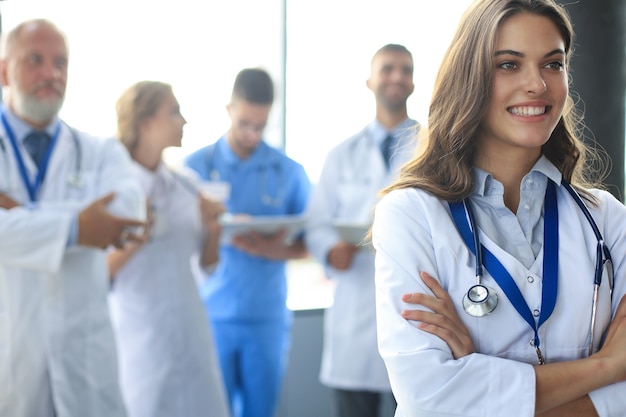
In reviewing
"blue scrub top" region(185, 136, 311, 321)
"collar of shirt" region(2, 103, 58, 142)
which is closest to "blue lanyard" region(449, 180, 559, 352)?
"collar of shirt" region(2, 103, 58, 142)

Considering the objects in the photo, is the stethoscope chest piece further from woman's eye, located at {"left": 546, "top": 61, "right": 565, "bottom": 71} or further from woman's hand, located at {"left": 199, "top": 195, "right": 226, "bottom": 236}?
woman's hand, located at {"left": 199, "top": 195, "right": 226, "bottom": 236}

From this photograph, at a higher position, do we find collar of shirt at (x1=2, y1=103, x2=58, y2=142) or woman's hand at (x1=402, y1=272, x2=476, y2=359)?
collar of shirt at (x1=2, y1=103, x2=58, y2=142)

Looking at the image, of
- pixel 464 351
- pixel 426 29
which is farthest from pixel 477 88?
pixel 426 29

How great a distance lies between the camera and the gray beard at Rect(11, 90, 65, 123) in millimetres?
2510

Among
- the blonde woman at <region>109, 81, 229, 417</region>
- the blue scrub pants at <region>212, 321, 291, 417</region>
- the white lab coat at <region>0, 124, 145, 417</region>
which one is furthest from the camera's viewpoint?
the blue scrub pants at <region>212, 321, 291, 417</region>

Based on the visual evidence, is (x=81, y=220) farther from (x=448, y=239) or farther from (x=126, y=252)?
(x=448, y=239)

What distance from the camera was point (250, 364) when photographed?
3.47 meters

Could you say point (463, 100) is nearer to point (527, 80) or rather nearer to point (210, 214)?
point (527, 80)

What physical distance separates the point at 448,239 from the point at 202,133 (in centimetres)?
268

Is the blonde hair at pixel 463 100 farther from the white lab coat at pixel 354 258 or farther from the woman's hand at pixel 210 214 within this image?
the woman's hand at pixel 210 214

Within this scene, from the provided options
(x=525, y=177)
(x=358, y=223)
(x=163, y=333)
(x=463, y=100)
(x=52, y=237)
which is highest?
(x=463, y=100)

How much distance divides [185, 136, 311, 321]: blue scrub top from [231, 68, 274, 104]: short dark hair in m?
0.26

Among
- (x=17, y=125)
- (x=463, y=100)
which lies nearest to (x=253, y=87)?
(x=17, y=125)

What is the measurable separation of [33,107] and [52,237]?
1.53 ft
